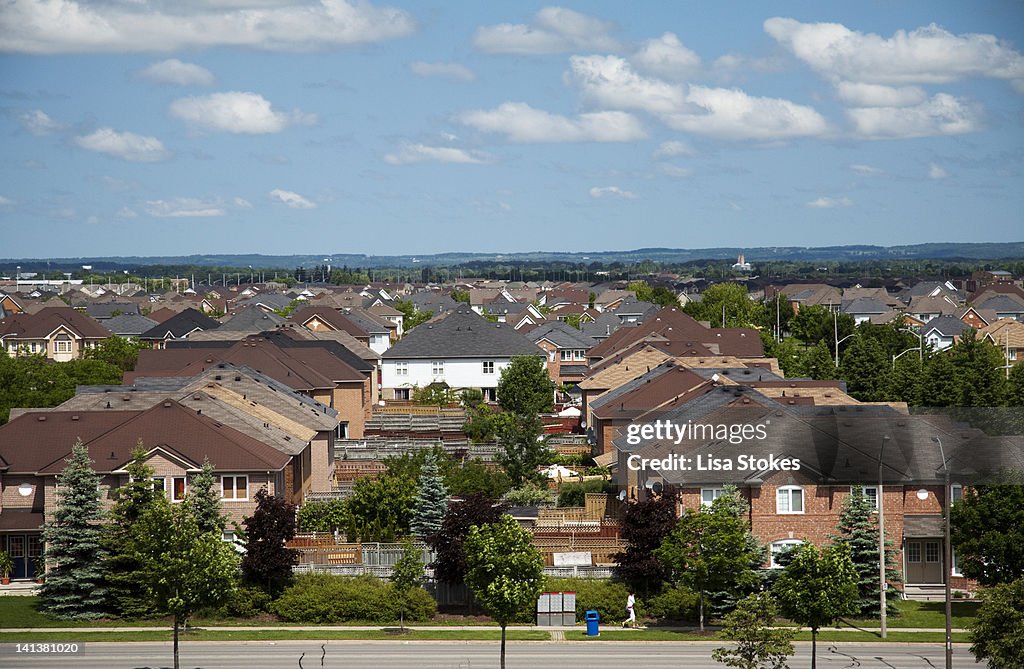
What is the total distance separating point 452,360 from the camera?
10788 cm

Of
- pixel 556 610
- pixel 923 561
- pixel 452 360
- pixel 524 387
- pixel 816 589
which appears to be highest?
pixel 452 360

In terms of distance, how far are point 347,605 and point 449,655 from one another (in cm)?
574

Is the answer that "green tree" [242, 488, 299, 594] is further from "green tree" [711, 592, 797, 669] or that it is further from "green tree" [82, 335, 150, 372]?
"green tree" [82, 335, 150, 372]

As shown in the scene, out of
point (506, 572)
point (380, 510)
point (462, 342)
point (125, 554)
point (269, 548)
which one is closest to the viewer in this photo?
point (506, 572)

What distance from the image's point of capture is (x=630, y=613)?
4191 centimetres

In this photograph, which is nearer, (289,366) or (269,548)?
(269,548)

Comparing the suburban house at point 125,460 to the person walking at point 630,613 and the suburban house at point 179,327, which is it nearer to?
the person walking at point 630,613

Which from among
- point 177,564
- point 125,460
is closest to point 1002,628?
point 177,564

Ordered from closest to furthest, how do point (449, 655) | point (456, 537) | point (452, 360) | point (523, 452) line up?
point (449, 655)
point (456, 537)
point (523, 452)
point (452, 360)

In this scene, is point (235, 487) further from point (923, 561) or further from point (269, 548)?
point (923, 561)

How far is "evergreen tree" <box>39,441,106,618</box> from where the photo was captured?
41.6 metres

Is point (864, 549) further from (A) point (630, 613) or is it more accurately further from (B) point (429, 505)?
(B) point (429, 505)

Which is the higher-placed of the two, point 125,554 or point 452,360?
point 452,360

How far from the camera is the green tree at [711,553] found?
39.7 metres
